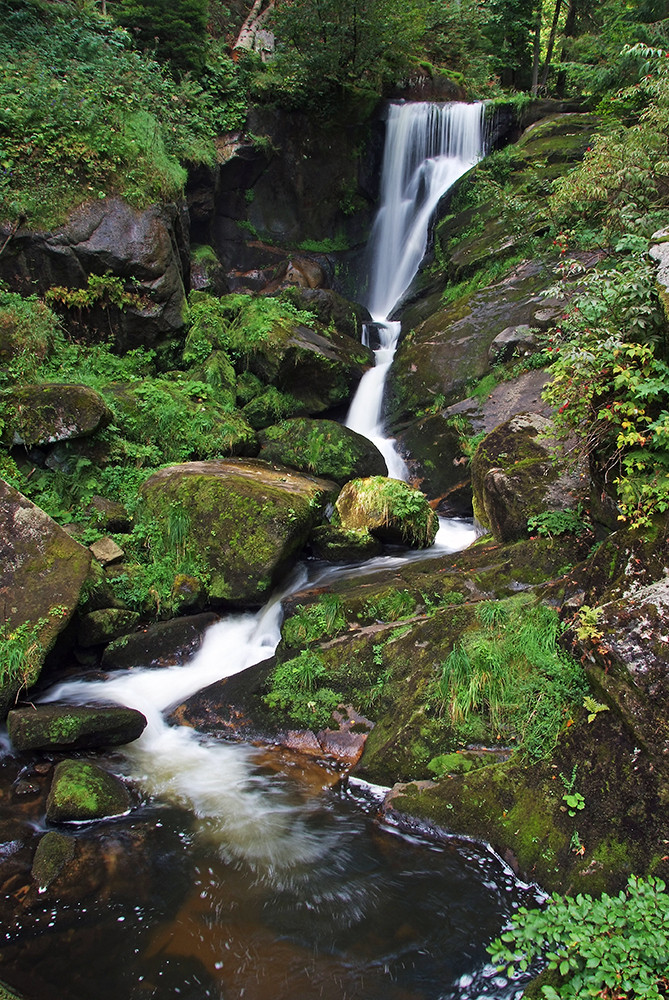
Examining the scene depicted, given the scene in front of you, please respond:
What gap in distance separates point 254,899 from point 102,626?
3.75 metres

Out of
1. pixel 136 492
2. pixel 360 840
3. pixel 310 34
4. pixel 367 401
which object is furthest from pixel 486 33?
pixel 360 840

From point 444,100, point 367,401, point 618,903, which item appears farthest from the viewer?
point 444,100

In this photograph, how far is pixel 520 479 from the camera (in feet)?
22.5

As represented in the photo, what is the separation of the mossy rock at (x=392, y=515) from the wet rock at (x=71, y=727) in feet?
12.9

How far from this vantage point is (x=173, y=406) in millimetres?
9562

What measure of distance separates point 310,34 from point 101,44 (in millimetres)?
5584

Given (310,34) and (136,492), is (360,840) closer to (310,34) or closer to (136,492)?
(136,492)

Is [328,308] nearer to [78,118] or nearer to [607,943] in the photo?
[78,118]

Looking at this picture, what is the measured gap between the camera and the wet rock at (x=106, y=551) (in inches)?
283

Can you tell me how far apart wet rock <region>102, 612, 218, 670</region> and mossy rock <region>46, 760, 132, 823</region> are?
1.80 metres

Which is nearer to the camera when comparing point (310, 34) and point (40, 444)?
point (40, 444)

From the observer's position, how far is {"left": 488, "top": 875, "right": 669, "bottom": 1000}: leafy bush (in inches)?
98.1

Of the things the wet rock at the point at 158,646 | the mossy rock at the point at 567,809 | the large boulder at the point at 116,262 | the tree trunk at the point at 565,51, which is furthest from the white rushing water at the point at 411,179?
the mossy rock at the point at 567,809

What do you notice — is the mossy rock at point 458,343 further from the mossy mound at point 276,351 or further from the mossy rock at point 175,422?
the mossy rock at point 175,422
